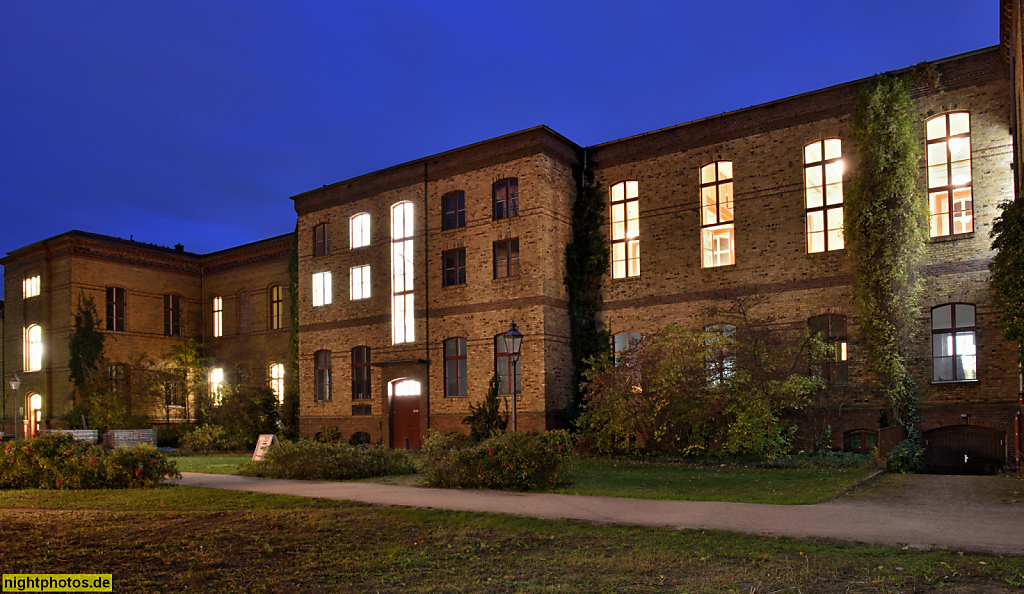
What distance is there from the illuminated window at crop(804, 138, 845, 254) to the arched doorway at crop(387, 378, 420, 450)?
14.0 metres

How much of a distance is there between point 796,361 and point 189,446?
2192 centimetres

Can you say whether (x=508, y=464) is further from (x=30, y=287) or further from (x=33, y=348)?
(x=30, y=287)

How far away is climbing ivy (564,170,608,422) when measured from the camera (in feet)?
83.8

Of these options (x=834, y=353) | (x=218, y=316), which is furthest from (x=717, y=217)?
(x=218, y=316)

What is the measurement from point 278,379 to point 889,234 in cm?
2628

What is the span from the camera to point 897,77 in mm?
20641

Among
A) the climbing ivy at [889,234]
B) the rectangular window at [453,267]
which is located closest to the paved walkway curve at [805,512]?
the climbing ivy at [889,234]

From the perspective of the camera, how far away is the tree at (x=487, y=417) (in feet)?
77.4

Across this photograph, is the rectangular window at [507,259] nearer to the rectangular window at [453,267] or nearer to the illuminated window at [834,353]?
the rectangular window at [453,267]

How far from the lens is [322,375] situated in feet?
101

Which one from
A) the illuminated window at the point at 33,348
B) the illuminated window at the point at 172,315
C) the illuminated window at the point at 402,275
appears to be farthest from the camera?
the illuminated window at the point at 172,315

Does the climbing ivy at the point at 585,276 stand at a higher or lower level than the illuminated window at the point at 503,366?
higher

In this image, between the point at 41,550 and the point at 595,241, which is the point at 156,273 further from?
the point at 41,550

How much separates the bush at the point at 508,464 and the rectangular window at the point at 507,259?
35.8ft
